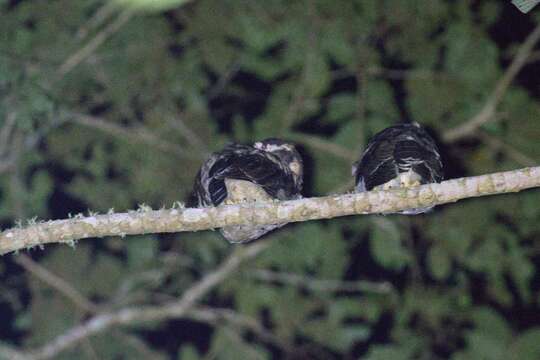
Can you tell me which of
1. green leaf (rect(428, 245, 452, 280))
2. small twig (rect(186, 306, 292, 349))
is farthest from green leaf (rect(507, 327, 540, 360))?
small twig (rect(186, 306, 292, 349))

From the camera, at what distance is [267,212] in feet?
8.79

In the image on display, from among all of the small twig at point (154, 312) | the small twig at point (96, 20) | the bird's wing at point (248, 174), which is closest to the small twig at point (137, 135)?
the small twig at point (96, 20)

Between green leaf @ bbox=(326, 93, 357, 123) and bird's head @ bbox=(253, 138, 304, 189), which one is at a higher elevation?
green leaf @ bbox=(326, 93, 357, 123)

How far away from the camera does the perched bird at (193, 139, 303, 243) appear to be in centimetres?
320

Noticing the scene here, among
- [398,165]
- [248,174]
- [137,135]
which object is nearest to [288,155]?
[248,174]

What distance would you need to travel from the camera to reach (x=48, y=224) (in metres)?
2.76

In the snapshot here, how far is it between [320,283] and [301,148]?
97cm

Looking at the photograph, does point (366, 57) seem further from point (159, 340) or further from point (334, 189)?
point (159, 340)

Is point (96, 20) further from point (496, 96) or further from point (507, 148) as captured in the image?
point (507, 148)

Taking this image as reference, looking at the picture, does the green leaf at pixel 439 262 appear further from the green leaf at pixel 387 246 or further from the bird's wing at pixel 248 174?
the bird's wing at pixel 248 174

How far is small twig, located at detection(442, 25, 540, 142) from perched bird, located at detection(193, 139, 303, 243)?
188cm

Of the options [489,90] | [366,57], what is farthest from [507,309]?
[366,57]

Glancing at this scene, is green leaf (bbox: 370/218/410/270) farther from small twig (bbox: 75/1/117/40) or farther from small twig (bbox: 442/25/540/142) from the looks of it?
small twig (bbox: 75/1/117/40)

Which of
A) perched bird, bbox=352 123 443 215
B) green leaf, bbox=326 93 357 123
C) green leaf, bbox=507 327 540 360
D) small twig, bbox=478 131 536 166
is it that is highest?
green leaf, bbox=326 93 357 123
